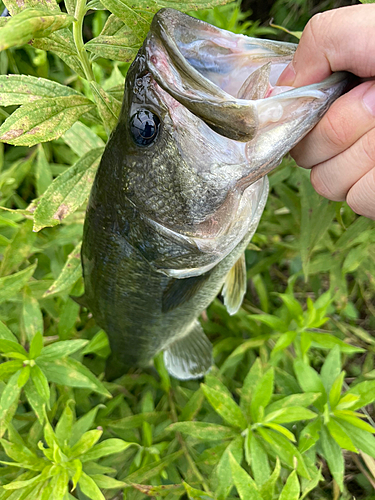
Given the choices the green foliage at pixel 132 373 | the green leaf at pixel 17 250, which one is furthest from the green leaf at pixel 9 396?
the green leaf at pixel 17 250

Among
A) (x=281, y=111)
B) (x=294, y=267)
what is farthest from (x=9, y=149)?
(x=281, y=111)

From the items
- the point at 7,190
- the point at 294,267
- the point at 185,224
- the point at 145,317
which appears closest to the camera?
the point at 185,224

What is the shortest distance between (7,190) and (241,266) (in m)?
1.29

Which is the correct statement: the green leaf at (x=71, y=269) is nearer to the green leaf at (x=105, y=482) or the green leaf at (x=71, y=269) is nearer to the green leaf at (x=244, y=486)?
the green leaf at (x=105, y=482)

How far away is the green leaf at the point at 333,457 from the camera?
1411mm

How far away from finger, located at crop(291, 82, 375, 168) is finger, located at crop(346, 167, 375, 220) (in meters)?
0.10

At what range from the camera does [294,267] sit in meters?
2.45

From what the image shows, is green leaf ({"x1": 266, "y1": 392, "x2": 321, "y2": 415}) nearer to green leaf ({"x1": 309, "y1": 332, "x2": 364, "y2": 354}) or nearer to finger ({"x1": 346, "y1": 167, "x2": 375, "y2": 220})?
green leaf ({"x1": 309, "y1": 332, "x2": 364, "y2": 354})

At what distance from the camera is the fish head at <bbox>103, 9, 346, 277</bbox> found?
0.84m

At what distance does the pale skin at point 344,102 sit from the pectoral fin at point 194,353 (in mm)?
1119

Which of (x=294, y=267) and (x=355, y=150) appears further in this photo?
(x=294, y=267)

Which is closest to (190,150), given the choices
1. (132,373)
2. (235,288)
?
(235,288)

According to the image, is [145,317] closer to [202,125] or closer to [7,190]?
[202,125]

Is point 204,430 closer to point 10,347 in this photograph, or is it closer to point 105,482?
point 105,482
